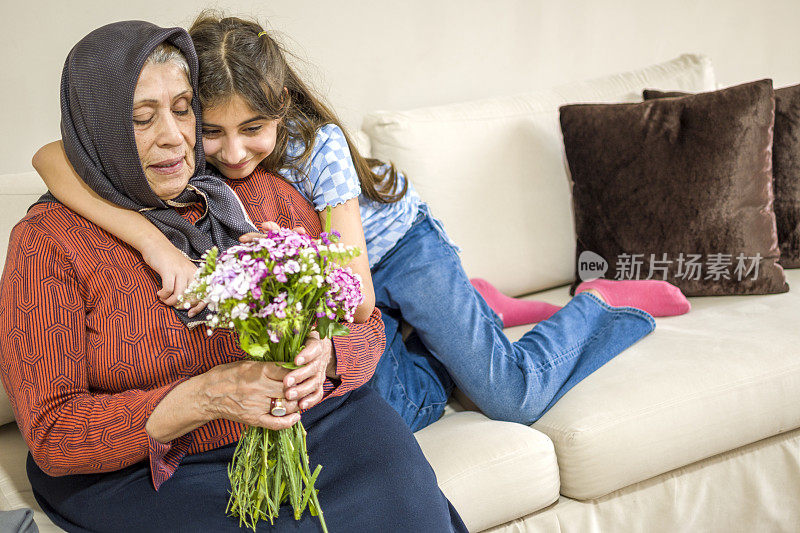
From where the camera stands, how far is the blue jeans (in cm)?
173

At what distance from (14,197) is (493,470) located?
1.27 meters

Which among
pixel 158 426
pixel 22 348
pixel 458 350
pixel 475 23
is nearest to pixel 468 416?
pixel 458 350

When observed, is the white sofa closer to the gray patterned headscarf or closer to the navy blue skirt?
the navy blue skirt

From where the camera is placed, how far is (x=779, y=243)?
231 centimetres

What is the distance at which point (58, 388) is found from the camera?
1.21 m

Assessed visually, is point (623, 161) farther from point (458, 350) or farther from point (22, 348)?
point (22, 348)

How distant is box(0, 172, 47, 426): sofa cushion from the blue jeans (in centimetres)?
85

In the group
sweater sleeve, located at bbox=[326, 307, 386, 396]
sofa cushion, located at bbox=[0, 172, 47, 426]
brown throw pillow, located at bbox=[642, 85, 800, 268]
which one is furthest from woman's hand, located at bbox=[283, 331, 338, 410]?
brown throw pillow, located at bbox=[642, 85, 800, 268]

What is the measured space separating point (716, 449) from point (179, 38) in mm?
1489

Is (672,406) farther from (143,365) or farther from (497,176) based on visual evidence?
(143,365)

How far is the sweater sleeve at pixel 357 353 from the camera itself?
4.46ft

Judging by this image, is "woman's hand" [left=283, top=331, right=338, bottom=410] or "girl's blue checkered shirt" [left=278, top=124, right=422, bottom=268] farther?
"girl's blue checkered shirt" [left=278, top=124, right=422, bottom=268]

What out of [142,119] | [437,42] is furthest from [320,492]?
[437,42]

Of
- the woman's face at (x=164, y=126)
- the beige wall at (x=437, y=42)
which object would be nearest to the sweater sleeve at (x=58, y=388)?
the woman's face at (x=164, y=126)
